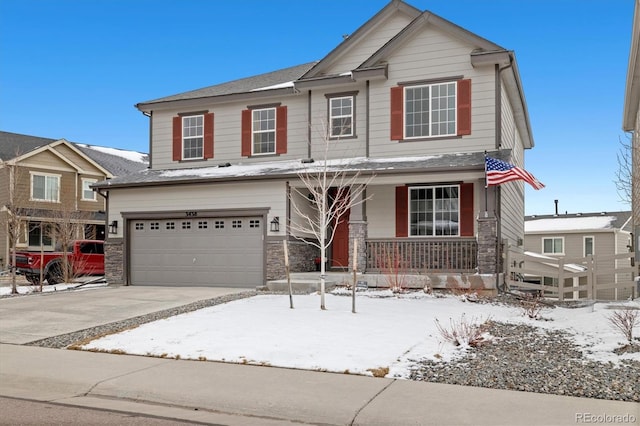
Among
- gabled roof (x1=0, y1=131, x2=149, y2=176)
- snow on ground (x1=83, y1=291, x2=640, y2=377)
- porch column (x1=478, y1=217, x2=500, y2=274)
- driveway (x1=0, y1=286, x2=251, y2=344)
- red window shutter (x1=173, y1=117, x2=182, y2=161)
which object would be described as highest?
gabled roof (x1=0, y1=131, x2=149, y2=176)

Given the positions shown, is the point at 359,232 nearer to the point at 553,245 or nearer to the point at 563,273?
the point at 563,273

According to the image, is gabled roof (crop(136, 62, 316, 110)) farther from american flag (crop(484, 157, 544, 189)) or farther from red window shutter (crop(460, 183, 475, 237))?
american flag (crop(484, 157, 544, 189))

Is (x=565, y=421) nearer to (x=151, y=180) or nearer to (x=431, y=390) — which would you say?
(x=431, y=390)

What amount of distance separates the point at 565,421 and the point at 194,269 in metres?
14.8

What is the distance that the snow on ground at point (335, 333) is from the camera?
8086 mm

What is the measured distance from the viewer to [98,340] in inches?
386

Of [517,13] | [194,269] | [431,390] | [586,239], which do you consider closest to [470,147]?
[517,13]

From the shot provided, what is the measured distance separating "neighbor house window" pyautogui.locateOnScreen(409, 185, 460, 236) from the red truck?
12878mm

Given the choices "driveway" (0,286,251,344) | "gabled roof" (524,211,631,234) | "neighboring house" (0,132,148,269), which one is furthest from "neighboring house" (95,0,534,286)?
"gabled roof" (524,211,631,234)

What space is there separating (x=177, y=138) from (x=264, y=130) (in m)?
3.54

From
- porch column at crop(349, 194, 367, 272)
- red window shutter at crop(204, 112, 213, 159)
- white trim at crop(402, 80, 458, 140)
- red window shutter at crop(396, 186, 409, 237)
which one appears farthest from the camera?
red window shutter at crop(204, 112, 213, 159)

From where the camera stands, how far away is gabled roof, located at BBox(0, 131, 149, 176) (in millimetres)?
33031

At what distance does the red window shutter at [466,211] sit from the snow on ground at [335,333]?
12.5ft

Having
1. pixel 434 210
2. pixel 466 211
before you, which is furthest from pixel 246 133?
pixel 466 211
